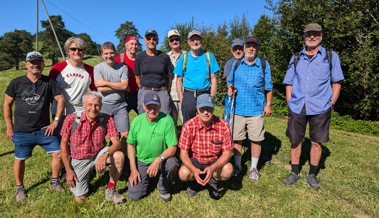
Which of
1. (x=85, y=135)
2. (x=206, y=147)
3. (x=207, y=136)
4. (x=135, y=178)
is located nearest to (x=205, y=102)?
(x=207, y=136)

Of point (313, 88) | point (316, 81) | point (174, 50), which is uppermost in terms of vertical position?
point (174, 50)

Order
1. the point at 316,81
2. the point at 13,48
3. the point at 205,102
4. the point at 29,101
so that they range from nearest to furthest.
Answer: the point at 205,102, the point at 29,101, the point at 316,81, the point at 13,48

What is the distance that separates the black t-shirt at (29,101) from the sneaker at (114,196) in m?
1.40

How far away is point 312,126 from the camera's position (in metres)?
4.39

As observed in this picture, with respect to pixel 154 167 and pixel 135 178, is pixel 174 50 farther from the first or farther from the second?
pixel 135 178

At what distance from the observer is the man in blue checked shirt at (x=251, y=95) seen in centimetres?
454

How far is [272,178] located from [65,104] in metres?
3.70

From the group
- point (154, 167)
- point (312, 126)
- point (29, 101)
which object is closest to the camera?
point (154, 167)

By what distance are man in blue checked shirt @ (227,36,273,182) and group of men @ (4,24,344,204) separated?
0.7 inches

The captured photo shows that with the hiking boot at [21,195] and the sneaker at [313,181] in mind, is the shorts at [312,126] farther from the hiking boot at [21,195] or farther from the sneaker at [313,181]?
the hiking boot at [21,195]

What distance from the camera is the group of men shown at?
3.90m

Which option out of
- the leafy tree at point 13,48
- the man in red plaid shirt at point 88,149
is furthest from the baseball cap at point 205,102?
the leafy tree at point 13,48

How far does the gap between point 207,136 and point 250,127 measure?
108cm

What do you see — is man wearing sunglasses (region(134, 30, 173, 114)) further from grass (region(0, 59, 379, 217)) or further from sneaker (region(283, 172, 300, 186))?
sneaker (region(283, 172, 300, 186))
